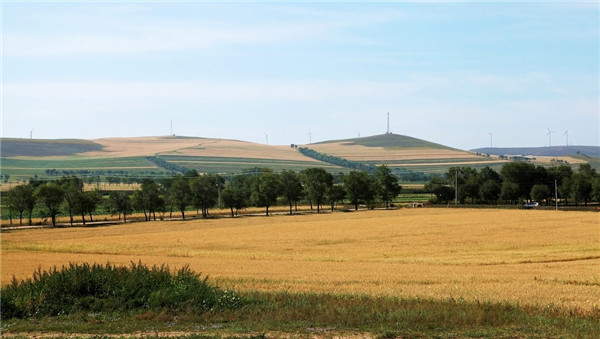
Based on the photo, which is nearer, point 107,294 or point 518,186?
point 107,294

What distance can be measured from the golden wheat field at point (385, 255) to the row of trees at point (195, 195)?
23701 mm

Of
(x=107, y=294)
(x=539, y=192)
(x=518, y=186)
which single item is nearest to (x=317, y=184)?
(x=518, y=186)

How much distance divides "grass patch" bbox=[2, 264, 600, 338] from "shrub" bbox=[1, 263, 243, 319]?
0.10ft

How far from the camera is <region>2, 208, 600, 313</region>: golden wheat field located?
3025 centimetres

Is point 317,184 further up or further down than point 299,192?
further up

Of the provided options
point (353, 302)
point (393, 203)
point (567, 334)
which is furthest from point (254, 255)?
point (393, 203)

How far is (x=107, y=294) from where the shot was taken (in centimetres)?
2189

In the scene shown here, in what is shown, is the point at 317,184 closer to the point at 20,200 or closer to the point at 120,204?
the point at 120,204

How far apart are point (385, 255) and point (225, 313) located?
2873 centimetres

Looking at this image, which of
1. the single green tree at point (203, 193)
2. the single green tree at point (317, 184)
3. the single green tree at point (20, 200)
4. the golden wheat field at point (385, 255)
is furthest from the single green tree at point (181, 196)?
the golden wheat field at point (385, 255)

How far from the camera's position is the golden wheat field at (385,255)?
99.2ft

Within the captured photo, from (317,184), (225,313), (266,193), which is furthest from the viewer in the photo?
(317,184)

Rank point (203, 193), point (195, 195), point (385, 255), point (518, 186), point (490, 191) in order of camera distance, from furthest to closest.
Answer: point (518, 186), point (490, 191), point (203, 193), point (195, 195), point (385, 255)

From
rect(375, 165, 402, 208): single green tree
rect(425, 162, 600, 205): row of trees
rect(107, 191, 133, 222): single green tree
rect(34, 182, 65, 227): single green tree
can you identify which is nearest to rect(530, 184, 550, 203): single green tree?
rect(425, 162, 600, 205): row of trees
